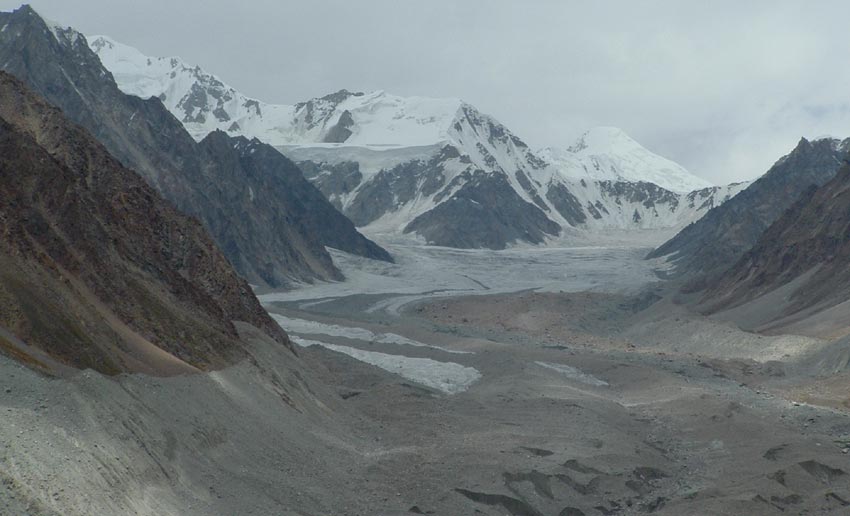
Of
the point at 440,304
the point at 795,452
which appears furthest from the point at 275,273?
the point at 795,452

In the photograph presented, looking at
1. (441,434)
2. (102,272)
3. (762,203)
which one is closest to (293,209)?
(762,203)

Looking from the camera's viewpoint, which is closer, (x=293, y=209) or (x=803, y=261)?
(x=803, y=261)

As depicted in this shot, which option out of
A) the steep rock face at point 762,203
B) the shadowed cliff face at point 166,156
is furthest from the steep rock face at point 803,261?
the shadowed cliff face at point 166,156

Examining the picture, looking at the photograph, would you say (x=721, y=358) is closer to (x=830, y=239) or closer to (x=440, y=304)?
(x=830, y=239)

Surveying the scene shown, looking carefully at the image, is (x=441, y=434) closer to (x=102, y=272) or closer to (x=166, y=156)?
(x=102, y=272)

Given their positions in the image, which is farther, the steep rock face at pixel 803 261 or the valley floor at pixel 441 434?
the steep rock face at pixel 803 261

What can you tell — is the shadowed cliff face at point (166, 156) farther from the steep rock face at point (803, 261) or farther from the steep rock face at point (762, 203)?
the steep rock face at point (803, 261)
